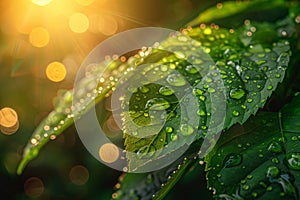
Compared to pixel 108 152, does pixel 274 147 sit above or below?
above

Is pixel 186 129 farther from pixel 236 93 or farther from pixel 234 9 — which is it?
pixel 234 9

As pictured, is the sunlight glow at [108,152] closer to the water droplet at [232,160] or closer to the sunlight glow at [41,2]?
the sunlight glow at [41,2]

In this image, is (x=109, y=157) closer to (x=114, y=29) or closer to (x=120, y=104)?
(x=114, y=29)

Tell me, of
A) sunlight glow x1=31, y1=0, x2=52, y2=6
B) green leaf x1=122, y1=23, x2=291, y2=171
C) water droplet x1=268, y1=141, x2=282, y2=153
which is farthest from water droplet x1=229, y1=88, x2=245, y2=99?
sunlight glow x1=31, y1=0, x2=52, y2=6

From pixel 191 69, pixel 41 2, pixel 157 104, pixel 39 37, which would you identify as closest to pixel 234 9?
pixel 191 69

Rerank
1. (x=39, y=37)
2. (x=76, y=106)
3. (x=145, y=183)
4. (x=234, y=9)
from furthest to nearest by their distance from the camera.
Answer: (x=39, y=37) → (x=234, y=9) → (x=145, y=183) → (x=76, y=106)

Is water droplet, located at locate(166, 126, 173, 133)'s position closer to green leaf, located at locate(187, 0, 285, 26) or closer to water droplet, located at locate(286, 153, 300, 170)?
water droplet, located at locate(286, 153, 300, 170)
